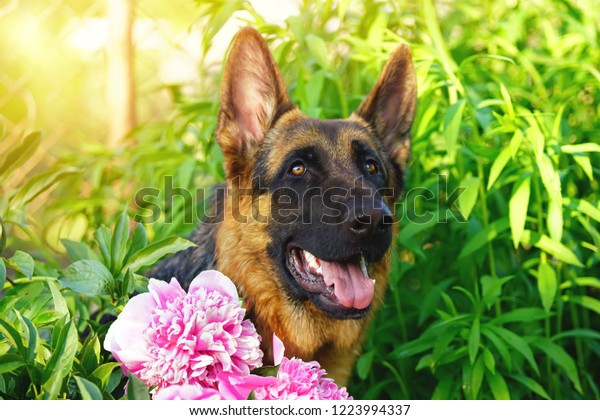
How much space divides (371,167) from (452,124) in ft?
1.39

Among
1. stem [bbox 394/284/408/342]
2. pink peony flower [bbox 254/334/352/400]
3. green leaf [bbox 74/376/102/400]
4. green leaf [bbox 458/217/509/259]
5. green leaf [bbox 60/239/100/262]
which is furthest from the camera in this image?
stem [bbox 394/284/408/342]

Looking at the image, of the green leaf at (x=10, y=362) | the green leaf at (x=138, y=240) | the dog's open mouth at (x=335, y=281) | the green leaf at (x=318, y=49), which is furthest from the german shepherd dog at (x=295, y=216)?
the green leaf at (x=10, y=362)

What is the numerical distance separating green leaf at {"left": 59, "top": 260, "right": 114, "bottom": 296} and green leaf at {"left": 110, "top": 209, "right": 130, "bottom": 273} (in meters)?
0.05

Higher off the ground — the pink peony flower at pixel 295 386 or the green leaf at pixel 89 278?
the green leaf at pixel 89 278

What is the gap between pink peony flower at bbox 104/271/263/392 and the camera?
6.35ft

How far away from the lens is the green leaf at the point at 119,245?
7.39ft

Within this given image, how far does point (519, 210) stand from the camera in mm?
2875

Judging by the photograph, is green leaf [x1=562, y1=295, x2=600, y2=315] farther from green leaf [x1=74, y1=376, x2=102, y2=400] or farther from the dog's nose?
green leaf [x1=74, y1=376, x2=102, y2=400]

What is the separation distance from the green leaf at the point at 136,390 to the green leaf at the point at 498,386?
68.0 inches

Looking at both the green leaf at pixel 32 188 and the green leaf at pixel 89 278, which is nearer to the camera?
the green leaf at pixel 89 278

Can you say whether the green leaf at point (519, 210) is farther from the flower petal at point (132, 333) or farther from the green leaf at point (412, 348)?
the flower petal at point (132, 333)

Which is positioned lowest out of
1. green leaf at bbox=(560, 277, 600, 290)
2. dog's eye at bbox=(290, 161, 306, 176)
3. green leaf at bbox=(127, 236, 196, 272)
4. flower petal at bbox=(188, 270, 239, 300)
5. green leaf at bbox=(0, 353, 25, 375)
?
green leaf at bbox=(560, 277, 600, 290)

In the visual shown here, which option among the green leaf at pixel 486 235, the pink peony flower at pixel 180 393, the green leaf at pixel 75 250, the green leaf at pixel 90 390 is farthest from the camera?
the green leaf at pixel 486 235

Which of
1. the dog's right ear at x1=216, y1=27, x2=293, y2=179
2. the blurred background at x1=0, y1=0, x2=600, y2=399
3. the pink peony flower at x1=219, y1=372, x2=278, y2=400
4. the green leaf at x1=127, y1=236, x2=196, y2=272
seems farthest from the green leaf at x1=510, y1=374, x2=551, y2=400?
the green leaf at x1=127, y1=236, x2=196, y2=272
